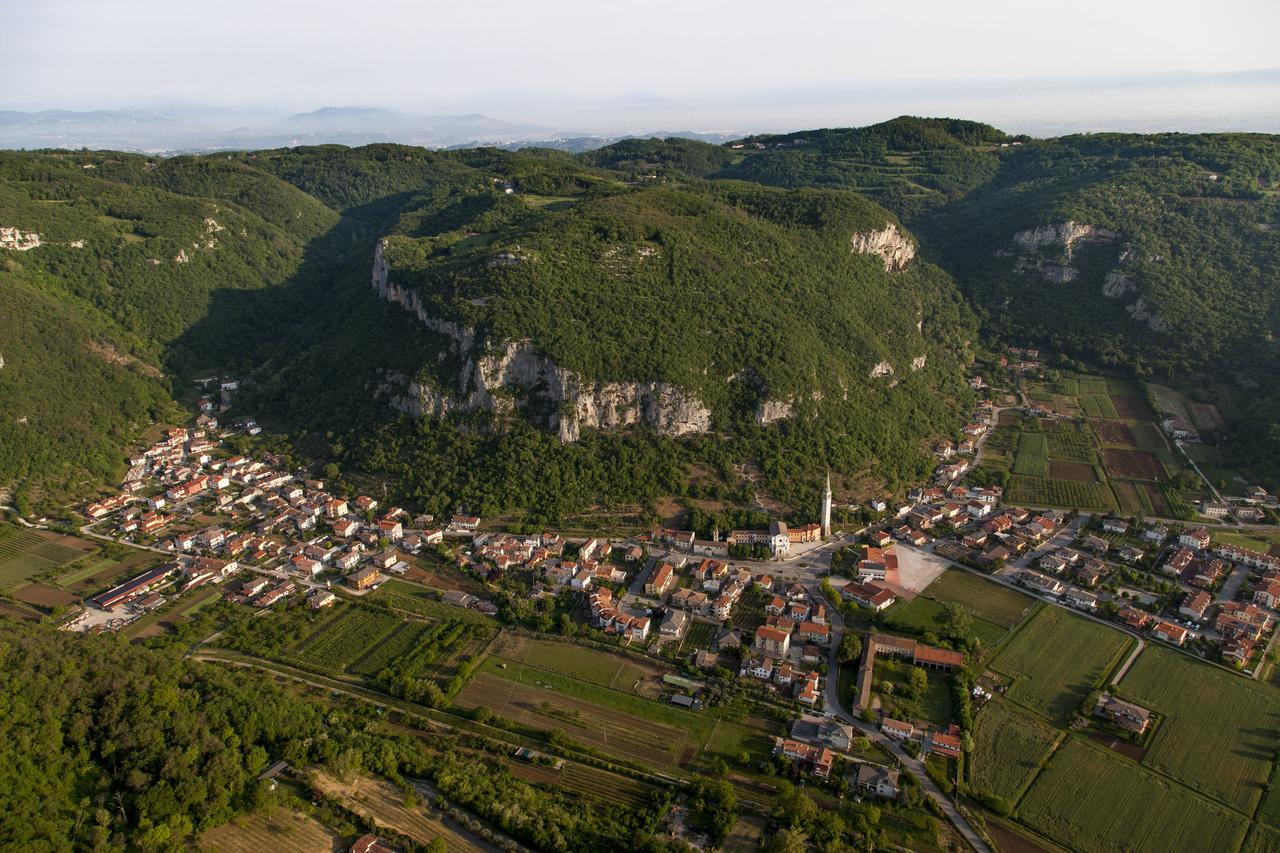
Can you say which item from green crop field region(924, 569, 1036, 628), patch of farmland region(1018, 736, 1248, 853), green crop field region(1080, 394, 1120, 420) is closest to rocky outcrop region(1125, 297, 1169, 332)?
green crop field region(1080, 394, 1120, 420)

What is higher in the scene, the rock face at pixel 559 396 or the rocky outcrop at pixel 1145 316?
the rocky outcrop at pixel 1145 316

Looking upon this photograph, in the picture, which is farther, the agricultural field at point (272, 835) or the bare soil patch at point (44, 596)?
the bare soil patch at point (44, 596)

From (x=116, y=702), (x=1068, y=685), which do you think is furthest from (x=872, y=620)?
(x=116, y=702)

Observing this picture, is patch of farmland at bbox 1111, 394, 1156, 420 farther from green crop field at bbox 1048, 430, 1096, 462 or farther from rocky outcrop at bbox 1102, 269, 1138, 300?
rocky outcrop at bbox 1102, 269, 1138, 300

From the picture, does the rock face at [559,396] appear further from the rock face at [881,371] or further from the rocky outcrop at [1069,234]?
the rocky outcrop at [1069,234]

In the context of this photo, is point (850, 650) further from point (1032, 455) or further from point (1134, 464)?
point (1134, 464)

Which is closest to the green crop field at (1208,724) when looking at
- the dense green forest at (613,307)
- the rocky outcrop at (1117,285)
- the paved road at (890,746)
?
the paved road at (890,746)

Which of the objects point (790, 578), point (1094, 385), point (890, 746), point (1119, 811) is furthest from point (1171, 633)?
point (1094, 385)
